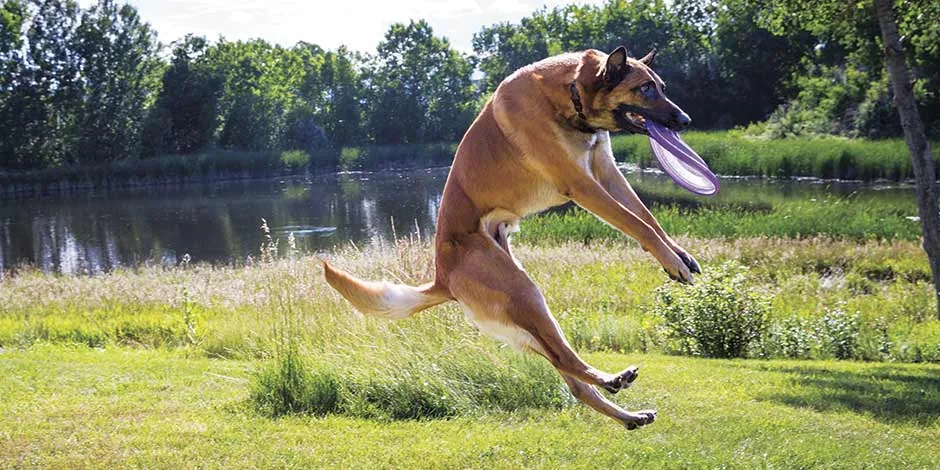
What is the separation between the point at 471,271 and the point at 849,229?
1943 cm

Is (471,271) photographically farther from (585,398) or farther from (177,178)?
(177,178)

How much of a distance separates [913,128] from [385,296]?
10.5 meters

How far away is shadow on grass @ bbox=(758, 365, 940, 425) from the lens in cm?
764

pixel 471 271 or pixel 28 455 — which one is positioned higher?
pixel 471 271

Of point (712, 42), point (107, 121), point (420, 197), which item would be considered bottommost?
point (420, 197)

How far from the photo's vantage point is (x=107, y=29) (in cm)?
7131

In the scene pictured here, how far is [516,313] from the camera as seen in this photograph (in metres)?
3.88

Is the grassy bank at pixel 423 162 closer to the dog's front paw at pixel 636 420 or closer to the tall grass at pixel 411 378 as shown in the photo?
the tall grass at pixel 411 378

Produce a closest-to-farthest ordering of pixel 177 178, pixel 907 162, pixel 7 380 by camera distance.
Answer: pixel 7 380 < pixel 907 162 < pixel 177 178

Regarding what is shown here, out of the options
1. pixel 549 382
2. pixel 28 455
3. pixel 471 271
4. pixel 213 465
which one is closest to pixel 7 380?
pixel 28 455

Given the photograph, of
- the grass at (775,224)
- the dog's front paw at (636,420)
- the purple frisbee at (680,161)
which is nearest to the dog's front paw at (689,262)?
the purple frisbee at (680,161)

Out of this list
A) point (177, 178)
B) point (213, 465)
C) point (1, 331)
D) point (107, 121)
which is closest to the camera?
point (213, 465)

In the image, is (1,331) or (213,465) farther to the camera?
(1,331)

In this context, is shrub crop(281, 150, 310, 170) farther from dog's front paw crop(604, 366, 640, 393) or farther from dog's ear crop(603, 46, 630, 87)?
dog's ear crop(603, 46, 630, 87)
